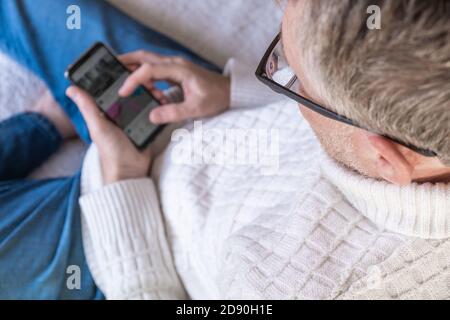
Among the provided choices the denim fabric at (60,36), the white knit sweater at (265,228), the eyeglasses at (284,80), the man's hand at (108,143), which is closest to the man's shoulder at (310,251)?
the white knit sweater at (265,228)

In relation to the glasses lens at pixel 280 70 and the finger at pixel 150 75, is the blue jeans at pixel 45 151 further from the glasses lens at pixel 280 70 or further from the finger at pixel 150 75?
the glasses lens at pixel 280 70

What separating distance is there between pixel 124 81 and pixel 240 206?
10.6 inches

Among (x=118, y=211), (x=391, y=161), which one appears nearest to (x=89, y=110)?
(x=118, y=211)

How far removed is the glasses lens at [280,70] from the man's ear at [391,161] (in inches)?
3.7

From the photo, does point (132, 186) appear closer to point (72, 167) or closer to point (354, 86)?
point (72, 167)

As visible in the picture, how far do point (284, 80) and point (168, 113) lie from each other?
30cm

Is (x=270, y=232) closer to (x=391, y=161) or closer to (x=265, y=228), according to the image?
(x=265, y=228)

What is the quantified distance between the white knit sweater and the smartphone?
6 centimetres

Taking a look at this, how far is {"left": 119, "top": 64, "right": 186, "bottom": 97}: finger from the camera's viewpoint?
767 millimetres

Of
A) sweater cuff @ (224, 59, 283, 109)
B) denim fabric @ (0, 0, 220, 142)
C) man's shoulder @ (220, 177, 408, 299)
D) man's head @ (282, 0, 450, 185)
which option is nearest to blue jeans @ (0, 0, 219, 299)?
denim fabric @ (0, 0, 220, 142)

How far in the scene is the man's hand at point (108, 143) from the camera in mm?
763

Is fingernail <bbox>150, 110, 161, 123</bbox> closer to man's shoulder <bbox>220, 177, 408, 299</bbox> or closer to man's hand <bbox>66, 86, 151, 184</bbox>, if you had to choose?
man's hand <bbox>66, 86, 151, 184</bbox>

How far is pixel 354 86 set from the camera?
40cm
